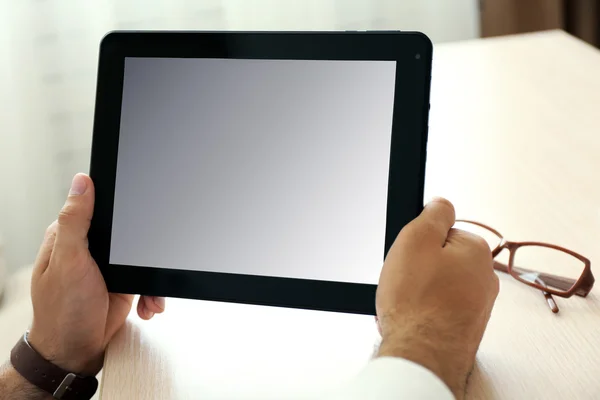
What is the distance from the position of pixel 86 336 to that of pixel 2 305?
0.55 meters

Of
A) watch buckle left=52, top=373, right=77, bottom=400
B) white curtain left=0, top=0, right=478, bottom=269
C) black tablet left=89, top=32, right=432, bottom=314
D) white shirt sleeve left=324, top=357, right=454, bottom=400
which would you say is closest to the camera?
white shirt sleeve left=324, top=357, right=454, bottom=400

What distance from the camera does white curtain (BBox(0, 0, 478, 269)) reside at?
5.65ft

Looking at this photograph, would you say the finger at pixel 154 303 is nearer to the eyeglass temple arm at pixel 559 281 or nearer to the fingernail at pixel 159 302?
the fingernail at pixel 159 302

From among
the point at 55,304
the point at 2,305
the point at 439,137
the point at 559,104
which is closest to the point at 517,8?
the point at 559,104

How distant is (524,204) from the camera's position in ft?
2.85

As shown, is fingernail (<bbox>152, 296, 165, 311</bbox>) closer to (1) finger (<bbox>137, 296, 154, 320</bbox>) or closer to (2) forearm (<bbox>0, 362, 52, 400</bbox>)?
(1) finger (<bbox>137, 296, 154, 320</bbox>)

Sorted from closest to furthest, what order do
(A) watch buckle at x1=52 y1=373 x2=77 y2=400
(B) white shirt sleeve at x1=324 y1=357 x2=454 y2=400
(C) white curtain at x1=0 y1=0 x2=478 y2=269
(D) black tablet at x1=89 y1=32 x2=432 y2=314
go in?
(B) white shirt sleeve at x1=324 y1=357 x2=454 y2=400, (D) black tablet at x1=89 y1=32 x2=432 y2=314, (A) watch buckle at x1=52 y1=373 x2=77 y2=400, (C) white curtain at x1=0 y1=0 x2=478 y2=269

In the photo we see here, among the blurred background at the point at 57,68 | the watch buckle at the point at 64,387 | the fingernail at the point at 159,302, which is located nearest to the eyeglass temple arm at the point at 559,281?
the fingernail at the point at 159,302

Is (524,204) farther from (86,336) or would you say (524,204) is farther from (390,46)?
(86,336)

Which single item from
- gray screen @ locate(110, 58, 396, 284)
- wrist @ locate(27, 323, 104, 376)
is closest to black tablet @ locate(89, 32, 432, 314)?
gray screen @ locate(110, 58, 396, 284)

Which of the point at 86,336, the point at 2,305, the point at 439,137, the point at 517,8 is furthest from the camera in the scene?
the point at 517,8

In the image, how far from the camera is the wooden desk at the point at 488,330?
0.61 meters

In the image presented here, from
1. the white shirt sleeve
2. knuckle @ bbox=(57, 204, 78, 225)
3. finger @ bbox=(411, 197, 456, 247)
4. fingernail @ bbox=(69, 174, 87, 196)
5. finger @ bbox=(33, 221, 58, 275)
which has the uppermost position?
fingernail @ bbox=(69, 174, 87, 196)

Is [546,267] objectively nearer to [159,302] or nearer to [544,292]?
[544,292]
